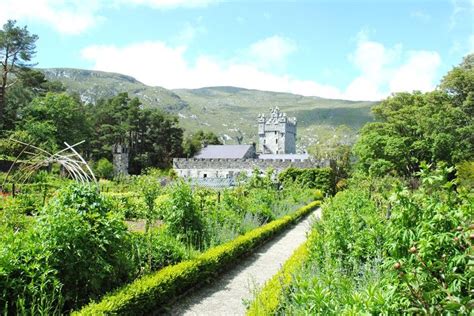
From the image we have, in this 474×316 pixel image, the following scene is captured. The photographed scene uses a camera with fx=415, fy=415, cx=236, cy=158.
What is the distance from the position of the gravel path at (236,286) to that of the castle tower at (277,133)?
204 ft

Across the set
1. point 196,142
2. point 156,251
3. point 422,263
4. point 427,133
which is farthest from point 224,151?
point 422,263

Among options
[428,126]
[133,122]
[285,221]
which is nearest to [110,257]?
[285,221]

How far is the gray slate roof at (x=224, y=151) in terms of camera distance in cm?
5169

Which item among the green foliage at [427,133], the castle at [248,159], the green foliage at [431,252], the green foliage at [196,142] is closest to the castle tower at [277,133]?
the castle at [248,159]

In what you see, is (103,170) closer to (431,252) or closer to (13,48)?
(13,48)

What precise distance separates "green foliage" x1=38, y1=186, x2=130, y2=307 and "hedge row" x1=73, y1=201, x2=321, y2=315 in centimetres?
31

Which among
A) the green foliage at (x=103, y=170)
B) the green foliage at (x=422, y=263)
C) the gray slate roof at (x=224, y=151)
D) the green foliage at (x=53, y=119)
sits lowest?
the green foliage at (x=103, y=170)

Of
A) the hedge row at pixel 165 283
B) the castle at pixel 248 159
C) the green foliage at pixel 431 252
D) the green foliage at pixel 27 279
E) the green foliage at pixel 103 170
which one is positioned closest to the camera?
the green foliage at pixel 431 252

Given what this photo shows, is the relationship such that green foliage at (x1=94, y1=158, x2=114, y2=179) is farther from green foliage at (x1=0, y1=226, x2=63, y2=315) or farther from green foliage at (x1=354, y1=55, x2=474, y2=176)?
green foliage at (x1=0, y1=226, x2=63, y2=315)

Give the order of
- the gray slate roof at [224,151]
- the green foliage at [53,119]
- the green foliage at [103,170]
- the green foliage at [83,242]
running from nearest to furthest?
the green foliage at [83,242] → the green foliage at [53,119] → the green foliage at [103,170] → the gray slate roof at [224,151]

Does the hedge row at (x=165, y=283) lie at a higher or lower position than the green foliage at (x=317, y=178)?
higher

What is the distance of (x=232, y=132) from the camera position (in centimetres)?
17838

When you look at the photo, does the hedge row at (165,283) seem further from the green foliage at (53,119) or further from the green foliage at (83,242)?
the green foliage at (53,119)

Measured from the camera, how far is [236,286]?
24.5ft
